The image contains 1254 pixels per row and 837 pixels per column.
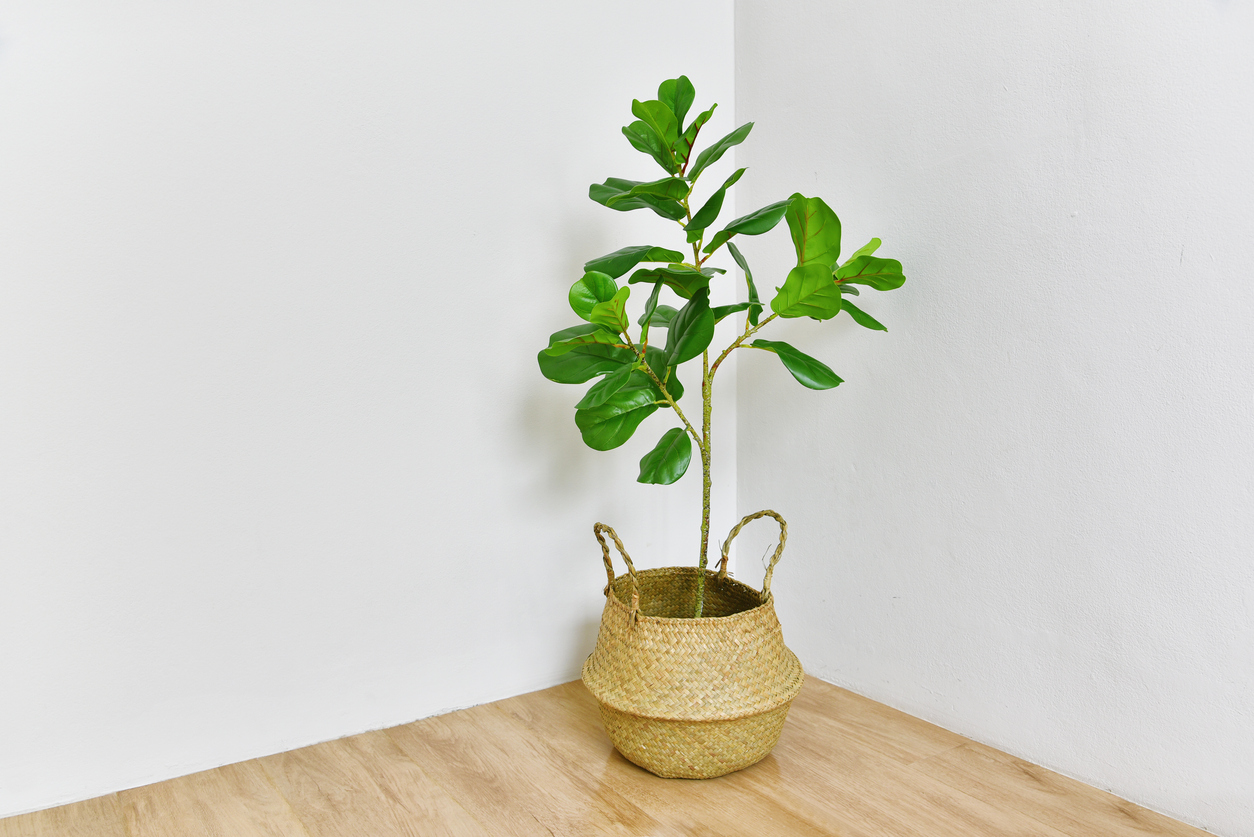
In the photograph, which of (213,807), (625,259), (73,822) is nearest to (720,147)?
(625,259)

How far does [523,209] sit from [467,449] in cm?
49

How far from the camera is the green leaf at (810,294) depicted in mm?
1312

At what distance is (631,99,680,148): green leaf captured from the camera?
1.33 meters

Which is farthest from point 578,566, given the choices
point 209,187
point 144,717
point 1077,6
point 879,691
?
point 1077,6

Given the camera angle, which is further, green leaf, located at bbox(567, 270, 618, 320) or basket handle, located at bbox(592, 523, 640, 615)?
basket handle, located at bbox(592, 523, 640, 615)

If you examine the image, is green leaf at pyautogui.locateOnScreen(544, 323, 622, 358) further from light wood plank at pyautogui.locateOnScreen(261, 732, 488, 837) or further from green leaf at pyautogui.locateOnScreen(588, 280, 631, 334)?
light wood plank at pyautogui.locateOnScreen(261, 732, 488, 837)

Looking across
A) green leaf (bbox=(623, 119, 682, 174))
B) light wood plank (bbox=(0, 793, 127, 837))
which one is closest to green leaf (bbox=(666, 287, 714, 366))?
green leaf (bbox=(623, 119, 682, 174))

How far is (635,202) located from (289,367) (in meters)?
0.66

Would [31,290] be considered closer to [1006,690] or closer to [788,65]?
[788,65]

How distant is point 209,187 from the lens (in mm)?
1343

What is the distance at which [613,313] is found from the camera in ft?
4.14

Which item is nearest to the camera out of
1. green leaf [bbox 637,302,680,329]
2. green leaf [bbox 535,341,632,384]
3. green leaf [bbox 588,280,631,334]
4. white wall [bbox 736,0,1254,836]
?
A: white wall [bbox 736,0,1254,836]

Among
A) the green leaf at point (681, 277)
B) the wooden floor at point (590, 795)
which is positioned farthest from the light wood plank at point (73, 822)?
the green leaf at point (681, 277)

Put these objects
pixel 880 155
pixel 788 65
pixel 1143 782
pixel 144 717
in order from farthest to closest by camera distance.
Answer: pixel 788 65 → pixel 880 155 → pixel 144 717 → pixel 1143 782
